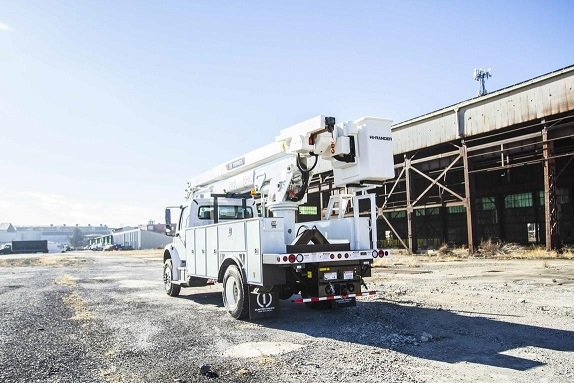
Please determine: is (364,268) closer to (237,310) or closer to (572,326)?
(237,310)

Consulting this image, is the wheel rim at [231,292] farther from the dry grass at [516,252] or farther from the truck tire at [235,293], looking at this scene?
the dry grass at [516,252]

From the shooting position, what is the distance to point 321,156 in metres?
9.35

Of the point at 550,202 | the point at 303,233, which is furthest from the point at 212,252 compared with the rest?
the point at 550,202

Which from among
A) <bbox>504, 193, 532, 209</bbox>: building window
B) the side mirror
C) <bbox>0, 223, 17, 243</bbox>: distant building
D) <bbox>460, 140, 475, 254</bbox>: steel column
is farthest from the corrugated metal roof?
<bbox>0, 223, 17, 243</bbox>: distant building

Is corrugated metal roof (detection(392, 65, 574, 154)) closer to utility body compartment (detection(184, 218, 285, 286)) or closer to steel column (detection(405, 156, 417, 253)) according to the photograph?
steel column (detection(405, 156, 417, 253))

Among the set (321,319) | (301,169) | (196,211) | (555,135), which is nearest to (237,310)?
(321,319)

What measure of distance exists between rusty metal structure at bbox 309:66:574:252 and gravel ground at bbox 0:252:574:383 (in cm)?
1139

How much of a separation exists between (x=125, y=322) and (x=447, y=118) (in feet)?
72.8

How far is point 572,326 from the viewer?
7.52 meters

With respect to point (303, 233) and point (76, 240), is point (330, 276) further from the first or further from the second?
point (76, 240)

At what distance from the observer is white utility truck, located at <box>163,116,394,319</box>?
27.5 ft

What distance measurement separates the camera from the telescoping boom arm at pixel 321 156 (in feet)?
28.6

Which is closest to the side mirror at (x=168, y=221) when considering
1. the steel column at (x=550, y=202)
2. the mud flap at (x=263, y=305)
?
the mud flap at (x=263, y=305)

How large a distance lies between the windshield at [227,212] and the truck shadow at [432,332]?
3.80 metres
